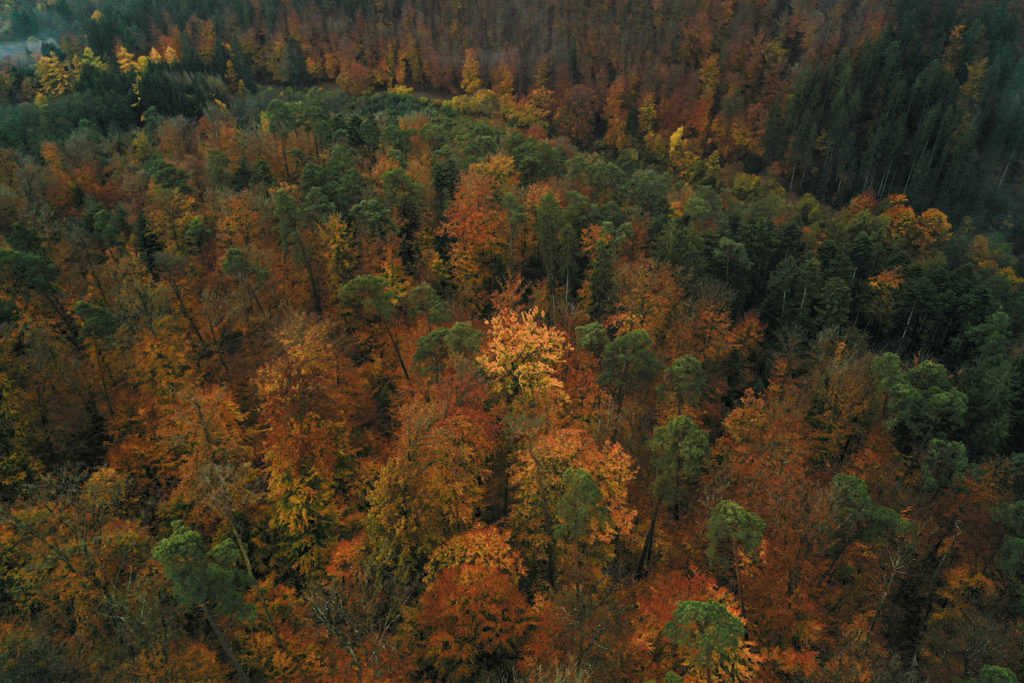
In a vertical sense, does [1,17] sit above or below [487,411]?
above

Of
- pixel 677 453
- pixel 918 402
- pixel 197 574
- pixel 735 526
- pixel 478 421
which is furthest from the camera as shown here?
pixel 918 402

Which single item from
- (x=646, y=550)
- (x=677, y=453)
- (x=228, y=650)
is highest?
(x=677, y=453)

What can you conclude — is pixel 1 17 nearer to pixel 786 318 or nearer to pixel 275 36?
pixel 275 36

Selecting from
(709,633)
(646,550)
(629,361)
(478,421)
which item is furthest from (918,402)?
(478,421)

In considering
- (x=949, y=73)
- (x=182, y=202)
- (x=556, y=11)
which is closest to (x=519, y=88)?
(x=556, y=11)

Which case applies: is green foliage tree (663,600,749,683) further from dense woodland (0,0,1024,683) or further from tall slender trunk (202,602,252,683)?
tall slender trunk (202,602,252,683)

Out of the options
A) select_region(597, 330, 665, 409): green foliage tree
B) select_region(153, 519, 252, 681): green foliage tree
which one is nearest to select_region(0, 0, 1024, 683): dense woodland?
select_region(153, 519, 252, 681): green foliage tree

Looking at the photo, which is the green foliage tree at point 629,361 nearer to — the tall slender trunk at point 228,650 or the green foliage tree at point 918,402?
the green foliage tree at point 918,402

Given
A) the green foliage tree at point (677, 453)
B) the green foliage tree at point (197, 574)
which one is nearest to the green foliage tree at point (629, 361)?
the green foliage tree at point (677, 453)

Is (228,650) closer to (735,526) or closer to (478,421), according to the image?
(478,421)
